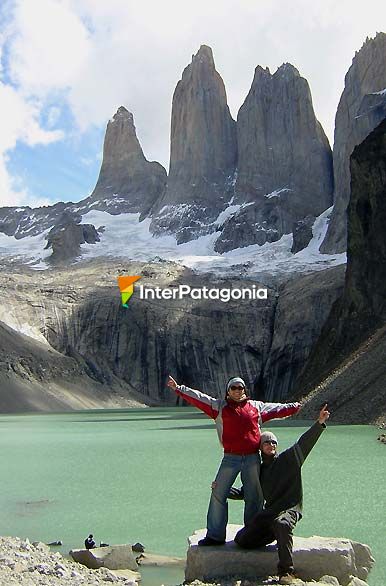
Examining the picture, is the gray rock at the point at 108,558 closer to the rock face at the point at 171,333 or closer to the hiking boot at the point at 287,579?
the hiking boot at the point at 287,579

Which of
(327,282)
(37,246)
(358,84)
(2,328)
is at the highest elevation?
(358,84)

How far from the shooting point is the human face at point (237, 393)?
915 cm

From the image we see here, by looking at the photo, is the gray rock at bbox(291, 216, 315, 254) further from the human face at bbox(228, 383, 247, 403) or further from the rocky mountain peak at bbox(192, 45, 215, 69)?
the human face at bbox(228, 383, 247, 403)

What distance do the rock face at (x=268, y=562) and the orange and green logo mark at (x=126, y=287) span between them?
106803mm

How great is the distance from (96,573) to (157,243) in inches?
6282

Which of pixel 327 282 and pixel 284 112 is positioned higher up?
pixel 284 112

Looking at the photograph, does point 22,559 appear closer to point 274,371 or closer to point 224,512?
point 224,512

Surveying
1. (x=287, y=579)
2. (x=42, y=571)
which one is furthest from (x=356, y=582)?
(x=42, y=571)

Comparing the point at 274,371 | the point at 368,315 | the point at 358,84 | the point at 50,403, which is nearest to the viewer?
the point at 368,315

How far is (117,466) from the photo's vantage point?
24.1m

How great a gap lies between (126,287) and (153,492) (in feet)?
336

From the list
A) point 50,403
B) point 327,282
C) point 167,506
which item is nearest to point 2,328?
point 50,403

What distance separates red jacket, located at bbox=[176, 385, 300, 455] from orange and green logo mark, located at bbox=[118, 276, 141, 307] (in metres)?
107

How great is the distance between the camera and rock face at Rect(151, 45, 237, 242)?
173m
